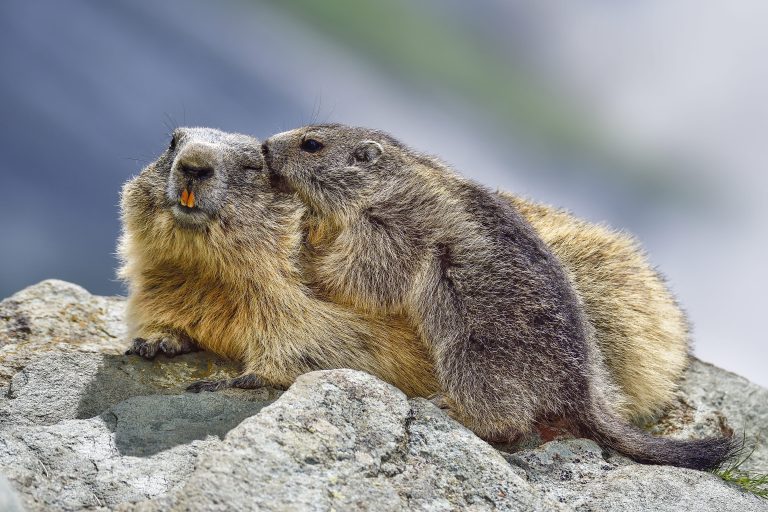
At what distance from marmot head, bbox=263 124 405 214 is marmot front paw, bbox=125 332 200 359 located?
1.49m

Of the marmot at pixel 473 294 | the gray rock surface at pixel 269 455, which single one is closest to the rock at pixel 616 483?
the gray rock surface at pixel 269 455

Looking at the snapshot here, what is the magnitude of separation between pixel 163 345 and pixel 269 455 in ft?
8.11

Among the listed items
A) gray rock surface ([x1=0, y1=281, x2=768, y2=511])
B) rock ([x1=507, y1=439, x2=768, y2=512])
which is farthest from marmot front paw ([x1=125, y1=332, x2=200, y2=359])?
rock ([x1=507, y1=439, x2=768, y2=512])

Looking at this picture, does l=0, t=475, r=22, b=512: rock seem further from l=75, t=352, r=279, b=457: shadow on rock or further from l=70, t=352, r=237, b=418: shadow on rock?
l=70, t=352, r=237, b=418: shadow on rock

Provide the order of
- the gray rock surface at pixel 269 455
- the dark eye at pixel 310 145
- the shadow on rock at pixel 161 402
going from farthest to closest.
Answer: the dark eye at pixel 310 145
the shadow on rock at pixel 161 402
the gray rock surface at pixel 269 455

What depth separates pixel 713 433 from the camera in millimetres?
7445

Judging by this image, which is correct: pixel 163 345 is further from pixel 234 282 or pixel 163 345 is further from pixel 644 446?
pixel 644 446

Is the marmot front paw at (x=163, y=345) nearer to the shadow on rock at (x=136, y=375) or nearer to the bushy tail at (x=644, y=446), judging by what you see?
the shadow on rock at (x=136, y=375)

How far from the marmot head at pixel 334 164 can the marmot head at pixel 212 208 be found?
0.58 ft

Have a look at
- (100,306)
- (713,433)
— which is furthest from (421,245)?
(100,306)

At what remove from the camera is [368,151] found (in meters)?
7.09

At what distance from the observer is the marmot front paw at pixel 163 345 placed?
660 cm

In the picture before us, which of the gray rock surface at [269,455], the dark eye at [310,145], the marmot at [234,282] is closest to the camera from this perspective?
the gray rock surface at [269,455]

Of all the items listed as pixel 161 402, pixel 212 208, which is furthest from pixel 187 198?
pixel 161 402
